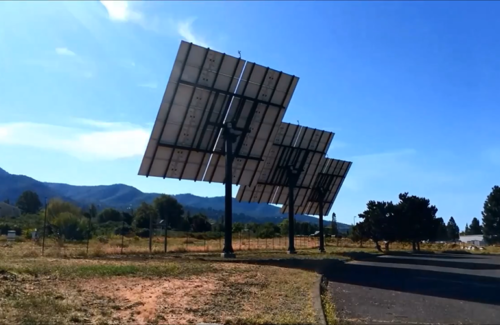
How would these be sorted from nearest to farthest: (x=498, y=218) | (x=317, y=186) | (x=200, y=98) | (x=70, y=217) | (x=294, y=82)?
(x=200, y=98) < (x=294, y=82) < (x=317, y=186) < (x=70, y=217) < (x=498, y=218)

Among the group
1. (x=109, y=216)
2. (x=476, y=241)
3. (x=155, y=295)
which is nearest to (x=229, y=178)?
(x=155, y=295)

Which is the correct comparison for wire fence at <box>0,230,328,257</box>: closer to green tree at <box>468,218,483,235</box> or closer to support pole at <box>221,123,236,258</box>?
support pole at <box>221,123,236,258</box>

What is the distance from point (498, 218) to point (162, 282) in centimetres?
8404

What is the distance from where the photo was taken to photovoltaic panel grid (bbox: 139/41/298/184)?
910 inches

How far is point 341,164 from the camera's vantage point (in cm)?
4094

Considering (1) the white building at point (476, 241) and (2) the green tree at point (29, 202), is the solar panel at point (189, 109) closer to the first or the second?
(1) the white building at point (476, 241)

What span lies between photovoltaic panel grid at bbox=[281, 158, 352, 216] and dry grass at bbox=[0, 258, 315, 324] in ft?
85.2

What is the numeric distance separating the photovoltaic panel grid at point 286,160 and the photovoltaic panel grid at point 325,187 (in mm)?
1574

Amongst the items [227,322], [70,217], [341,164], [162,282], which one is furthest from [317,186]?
[227,322]

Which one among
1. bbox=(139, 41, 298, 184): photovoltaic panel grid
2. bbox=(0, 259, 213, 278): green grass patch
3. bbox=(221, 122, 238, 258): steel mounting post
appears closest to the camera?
bbox=(0, 259, 213, 278): green grass patch

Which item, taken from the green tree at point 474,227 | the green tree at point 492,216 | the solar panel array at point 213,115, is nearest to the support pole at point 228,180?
the solar panel array at point 213,115

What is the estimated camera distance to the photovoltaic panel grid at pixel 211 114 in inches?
910

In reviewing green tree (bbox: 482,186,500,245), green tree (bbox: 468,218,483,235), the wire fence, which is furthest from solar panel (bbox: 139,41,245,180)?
green tree (bbox: 468,218,483,235)

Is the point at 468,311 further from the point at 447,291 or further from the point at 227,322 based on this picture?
the point at 227,322
